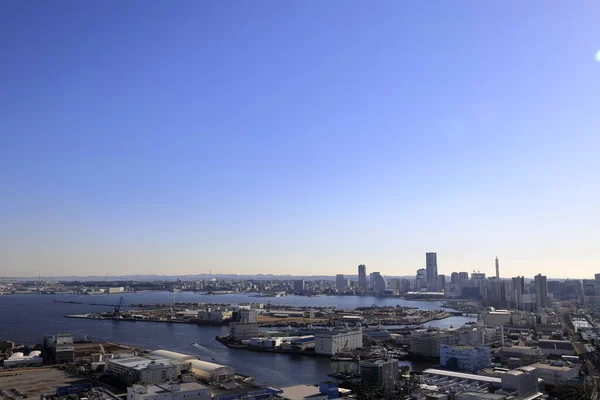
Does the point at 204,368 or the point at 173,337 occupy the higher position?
the point at 204,368

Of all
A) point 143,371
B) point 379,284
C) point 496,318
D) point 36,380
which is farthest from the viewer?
point 379,284

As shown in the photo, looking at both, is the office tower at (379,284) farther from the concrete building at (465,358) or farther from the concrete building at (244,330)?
the concrete building at (465,358)

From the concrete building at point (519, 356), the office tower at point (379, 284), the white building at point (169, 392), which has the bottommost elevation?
the concrete building at point (519, 356)

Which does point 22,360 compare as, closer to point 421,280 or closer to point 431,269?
point 431,269

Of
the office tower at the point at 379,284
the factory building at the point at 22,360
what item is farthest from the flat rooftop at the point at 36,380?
the office tower at the point at 379,284

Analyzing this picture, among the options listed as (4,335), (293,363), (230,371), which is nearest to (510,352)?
(293,363)

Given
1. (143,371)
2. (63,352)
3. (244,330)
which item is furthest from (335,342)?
(63,352)
